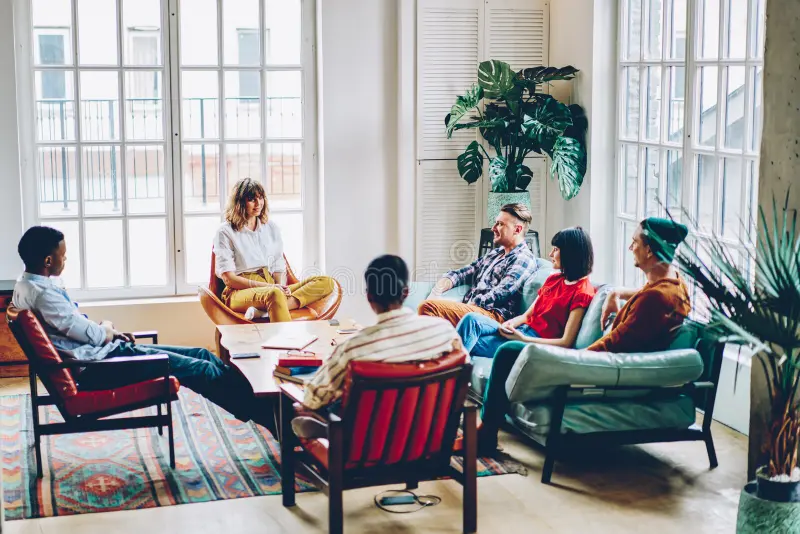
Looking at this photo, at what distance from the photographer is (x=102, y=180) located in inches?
282

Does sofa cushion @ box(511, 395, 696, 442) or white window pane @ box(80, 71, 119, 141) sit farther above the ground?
white window pane @ box(80, 71, 119, 141)

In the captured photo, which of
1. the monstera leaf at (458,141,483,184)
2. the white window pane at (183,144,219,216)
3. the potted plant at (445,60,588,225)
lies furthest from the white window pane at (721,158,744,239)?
the white window pane at (183,144,219,216)

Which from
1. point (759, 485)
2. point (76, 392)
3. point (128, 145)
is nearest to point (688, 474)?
point (759, 485)

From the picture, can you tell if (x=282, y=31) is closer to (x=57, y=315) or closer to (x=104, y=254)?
(x=104, y=254)

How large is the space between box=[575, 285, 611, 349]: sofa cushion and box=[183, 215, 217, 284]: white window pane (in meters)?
3.04

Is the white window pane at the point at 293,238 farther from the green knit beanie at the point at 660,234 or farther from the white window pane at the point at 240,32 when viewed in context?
the green knit beanie at the point at 660,234

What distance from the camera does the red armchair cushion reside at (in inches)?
187

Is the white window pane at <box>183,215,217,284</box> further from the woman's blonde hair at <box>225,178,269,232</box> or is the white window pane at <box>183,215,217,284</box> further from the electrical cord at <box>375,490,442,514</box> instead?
the electrical cord at <box>375,490,442,514</box>

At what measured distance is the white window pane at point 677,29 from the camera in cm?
602

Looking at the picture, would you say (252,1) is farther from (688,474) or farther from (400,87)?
(688,474)

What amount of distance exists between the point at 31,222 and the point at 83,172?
1.57 ft

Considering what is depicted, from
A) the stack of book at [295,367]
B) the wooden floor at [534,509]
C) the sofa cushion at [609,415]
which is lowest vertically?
the wooden floor at [534,509]

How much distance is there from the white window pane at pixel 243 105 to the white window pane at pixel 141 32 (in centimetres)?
52

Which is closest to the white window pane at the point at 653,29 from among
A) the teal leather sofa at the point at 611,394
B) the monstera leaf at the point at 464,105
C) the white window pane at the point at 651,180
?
the white window pane at the point at 651,180
